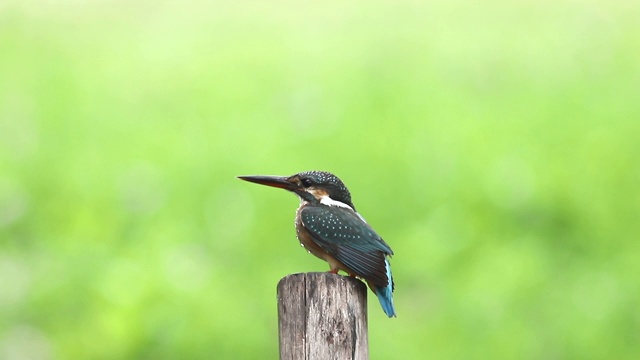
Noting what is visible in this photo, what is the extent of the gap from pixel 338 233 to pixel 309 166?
16.5 feet

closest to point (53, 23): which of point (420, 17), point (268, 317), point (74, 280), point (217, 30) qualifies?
point (217, 30)

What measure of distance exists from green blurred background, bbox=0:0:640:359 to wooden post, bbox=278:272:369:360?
13.9 feet

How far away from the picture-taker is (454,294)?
343 inches

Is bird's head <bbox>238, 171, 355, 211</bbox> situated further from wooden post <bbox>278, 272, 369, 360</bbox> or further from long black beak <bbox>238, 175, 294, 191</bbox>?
wooden post <bbox>278, 272, 369, 360</bbox>

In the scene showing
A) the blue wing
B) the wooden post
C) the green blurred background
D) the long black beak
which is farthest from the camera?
the green blurred background

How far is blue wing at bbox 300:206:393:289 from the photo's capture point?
4.52 meters

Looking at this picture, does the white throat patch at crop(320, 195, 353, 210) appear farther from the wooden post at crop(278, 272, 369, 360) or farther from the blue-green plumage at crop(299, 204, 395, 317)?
the wooden post at crop(278, 272, 369, 360)

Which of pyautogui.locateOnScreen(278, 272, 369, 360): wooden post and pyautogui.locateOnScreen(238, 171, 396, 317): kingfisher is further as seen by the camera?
pyautogui.locateOnScreen(238, 171, 396, 317): kingfisher

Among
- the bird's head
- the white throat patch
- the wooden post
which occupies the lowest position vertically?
the wooden post

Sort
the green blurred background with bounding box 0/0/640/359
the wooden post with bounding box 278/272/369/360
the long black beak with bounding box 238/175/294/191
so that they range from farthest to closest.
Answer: the green blurred background with bounding box 0/0/640/359
the long black beak with bounding box 238/175/294/191
the wooden post with bounding box 278/272/369/360

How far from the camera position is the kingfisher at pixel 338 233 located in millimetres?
4539

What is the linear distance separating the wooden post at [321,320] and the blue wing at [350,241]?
1.84 ft

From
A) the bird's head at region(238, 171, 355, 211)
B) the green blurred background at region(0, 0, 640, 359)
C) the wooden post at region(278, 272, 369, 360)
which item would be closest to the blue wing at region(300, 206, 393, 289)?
the bird's head at region(238, 171, 355, 211)

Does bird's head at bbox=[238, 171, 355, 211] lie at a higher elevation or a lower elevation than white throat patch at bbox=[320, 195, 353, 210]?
higher
